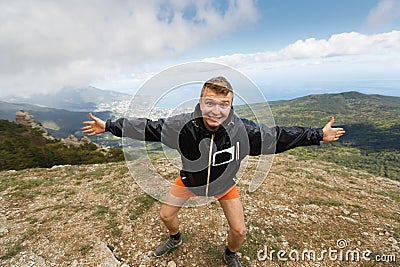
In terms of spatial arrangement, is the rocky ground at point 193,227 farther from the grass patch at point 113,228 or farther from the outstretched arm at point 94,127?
the outstretched arm at point 94,127

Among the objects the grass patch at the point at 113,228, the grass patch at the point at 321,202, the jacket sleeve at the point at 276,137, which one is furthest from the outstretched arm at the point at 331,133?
the grass patch at the point at 113,228

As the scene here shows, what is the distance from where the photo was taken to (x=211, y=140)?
320cm

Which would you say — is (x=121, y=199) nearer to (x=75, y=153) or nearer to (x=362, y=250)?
(x=362, y=250)

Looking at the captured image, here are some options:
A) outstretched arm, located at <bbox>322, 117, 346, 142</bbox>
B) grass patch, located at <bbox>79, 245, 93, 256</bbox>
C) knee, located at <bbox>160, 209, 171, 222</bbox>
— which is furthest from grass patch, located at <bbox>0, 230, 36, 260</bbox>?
outstretched arm, located at <bbox>322, 117, 346, 142</bbox>

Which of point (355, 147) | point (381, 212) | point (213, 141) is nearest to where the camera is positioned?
point (213, 141)

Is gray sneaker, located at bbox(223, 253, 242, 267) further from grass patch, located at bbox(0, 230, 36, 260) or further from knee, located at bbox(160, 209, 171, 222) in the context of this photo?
grass patch, located at bbox(0, 230, 36, 260)

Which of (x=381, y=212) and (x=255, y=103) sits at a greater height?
(x=255, y=103)

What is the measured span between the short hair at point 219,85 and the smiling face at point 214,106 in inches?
1.2

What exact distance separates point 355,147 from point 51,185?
583 ft

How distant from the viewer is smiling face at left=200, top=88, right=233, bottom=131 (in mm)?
3000

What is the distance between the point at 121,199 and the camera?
7691 millimetres

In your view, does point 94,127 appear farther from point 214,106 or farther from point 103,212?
point 103,212

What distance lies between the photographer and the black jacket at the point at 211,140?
10.6 ft

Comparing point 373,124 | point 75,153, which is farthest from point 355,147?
point 75,153
